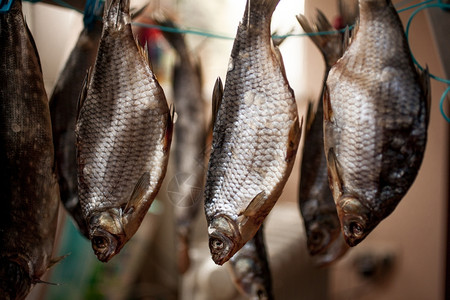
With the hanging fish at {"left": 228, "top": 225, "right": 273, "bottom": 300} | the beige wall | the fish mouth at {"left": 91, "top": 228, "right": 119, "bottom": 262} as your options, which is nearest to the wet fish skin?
the hanging fish at {"left": 228, "top": 225, "right": 273, "bottom": 300}

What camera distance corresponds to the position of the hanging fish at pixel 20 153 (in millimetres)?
1129

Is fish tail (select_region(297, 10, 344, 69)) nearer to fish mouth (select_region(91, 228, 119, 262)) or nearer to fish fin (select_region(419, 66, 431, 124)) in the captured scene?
fish fin (select_region(419, 66, 431, 124))

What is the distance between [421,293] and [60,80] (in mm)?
2368

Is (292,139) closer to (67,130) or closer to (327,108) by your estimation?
(327,108)

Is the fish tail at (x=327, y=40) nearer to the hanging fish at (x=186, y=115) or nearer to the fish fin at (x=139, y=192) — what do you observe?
the fish fin at (x=139, y=192)

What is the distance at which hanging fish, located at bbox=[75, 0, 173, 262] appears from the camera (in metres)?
1.03

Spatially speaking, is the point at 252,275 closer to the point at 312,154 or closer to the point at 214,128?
the point at 312,154

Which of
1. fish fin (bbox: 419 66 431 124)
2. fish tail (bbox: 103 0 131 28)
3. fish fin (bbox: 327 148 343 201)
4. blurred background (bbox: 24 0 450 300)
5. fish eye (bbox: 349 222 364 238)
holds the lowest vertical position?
blurred background (bbox: 24 0 450 300)

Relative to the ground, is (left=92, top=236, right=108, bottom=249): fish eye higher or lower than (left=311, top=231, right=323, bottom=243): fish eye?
higher

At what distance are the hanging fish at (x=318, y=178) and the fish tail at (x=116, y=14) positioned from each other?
45cm


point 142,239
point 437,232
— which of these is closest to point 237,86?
point 437,232

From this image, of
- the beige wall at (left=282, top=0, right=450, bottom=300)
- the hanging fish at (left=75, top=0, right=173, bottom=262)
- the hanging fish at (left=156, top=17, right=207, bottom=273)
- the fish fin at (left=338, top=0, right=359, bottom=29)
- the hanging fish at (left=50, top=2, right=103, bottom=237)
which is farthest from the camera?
the beige wall at (left=282, top=0, right=450, bottom=300)

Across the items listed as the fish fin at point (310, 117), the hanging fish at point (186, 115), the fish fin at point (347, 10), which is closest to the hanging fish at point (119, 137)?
the fish fin at point (310, 117)

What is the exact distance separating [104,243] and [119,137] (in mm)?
241
